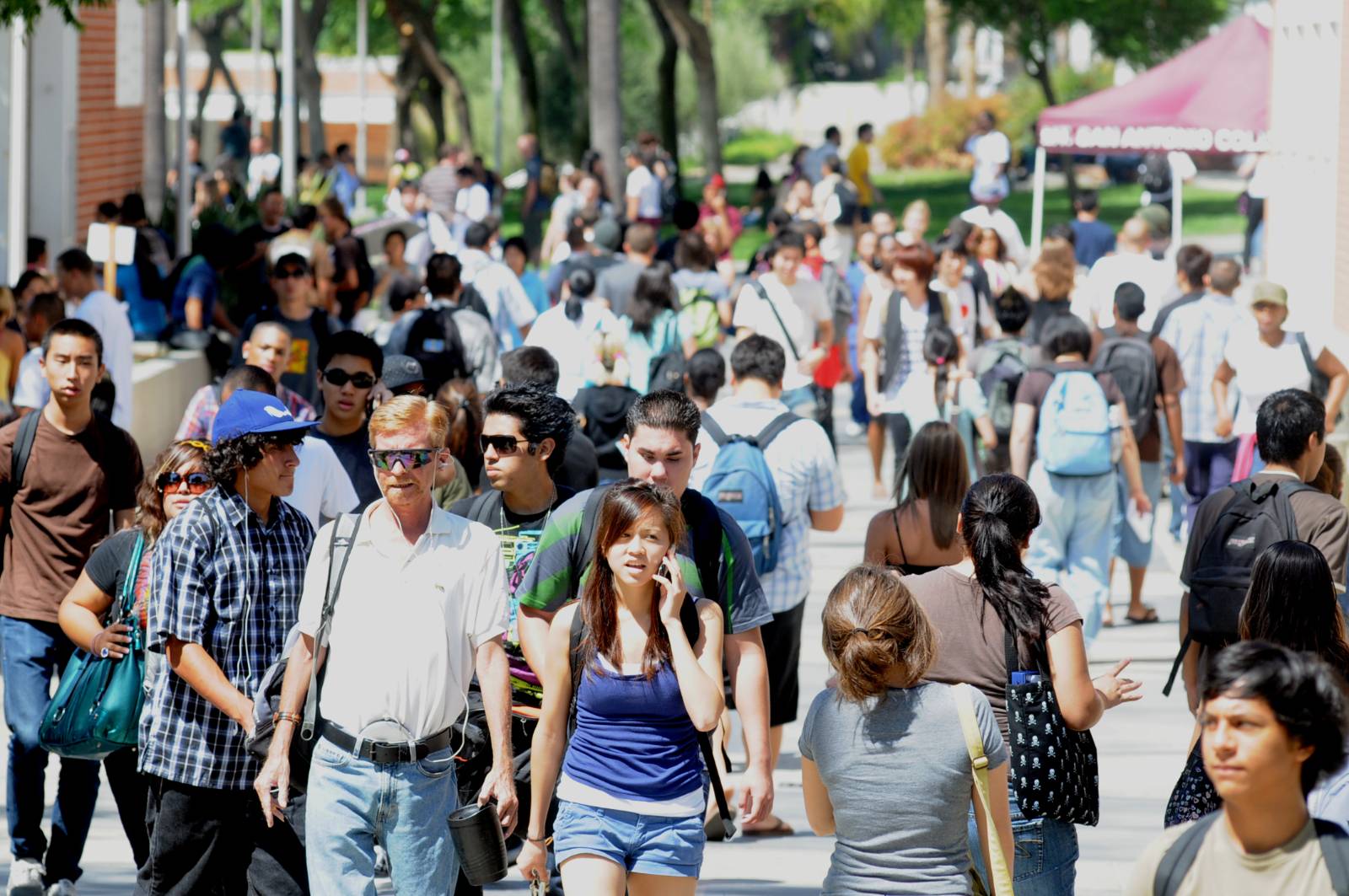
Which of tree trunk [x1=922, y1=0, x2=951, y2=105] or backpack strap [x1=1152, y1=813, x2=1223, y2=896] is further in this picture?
tree trunk [x1=922, y1=0, x2=951, y2=105]

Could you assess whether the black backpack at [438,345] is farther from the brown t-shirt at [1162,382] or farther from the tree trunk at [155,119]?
the tree trunk at [155,119]

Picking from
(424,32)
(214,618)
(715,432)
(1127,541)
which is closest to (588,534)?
(214,618)

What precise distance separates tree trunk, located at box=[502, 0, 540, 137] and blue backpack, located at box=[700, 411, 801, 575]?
36.3 meters

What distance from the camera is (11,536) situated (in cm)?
749

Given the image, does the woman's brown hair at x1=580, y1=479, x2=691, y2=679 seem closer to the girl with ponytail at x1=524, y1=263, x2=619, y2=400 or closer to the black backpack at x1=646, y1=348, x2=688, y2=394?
the black backpack at x1=646, y1=348, x2=688, y2=394

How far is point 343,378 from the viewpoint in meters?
7.98

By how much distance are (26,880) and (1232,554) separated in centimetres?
416

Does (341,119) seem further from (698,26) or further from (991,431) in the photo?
(991,431)

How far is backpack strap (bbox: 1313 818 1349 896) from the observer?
11.5ft

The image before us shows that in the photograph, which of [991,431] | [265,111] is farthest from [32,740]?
[265,111]

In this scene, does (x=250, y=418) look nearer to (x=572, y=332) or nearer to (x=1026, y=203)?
(x=572, y=332)

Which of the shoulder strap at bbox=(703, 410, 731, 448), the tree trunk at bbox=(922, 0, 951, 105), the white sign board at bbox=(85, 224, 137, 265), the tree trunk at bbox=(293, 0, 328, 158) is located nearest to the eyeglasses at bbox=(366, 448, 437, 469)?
the shoulder strap at bbox=(703, 410, 731, 448)

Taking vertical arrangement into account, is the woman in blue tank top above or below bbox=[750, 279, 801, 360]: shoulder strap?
below

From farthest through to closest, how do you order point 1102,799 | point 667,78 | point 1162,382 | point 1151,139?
point 667,78 < point 1151,139 < point 1162,382 < point 1102,799
